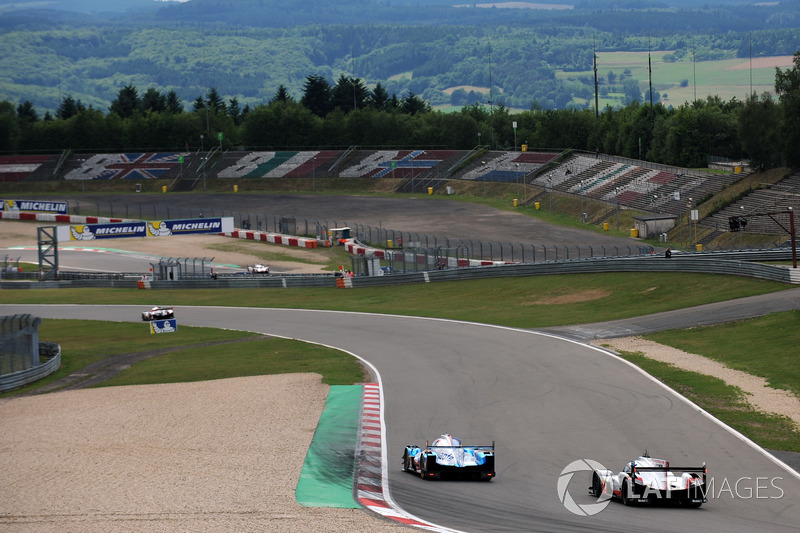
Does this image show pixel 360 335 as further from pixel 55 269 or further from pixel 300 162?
pixel 300 162

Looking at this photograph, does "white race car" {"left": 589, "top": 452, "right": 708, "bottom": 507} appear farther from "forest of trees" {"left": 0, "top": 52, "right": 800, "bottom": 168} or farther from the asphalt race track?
"forest of trees" {"left": 0, "top": 52, "right": 800, "bottom": 168}

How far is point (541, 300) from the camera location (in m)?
52.0

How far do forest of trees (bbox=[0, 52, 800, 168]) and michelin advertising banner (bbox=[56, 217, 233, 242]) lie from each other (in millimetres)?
58962

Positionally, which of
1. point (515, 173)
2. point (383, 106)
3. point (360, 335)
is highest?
point (383, 106)

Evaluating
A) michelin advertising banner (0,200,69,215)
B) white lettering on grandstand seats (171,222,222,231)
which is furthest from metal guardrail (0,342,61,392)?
michelin advertising banner (0,200,69,215)

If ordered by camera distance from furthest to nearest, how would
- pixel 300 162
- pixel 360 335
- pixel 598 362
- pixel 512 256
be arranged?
pixel 300 162
pixel 512 256
pixel 360 335
pixel 598 362

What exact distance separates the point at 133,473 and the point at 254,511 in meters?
4.50

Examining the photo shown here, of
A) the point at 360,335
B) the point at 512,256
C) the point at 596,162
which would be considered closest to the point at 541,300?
the point at 360,335

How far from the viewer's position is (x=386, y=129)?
5915 inches

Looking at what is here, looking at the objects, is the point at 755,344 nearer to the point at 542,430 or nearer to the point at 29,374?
the point at 542,430

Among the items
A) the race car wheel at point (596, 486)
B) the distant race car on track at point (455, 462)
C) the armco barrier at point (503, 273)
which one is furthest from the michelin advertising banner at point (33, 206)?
the race car wheel at point (596, 486)

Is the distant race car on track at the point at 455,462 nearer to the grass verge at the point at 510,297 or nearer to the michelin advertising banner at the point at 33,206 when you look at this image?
the grass verge at the point at 510,297

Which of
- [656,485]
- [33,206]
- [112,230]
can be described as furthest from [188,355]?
[33,206]

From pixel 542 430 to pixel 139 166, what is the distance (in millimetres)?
128504
